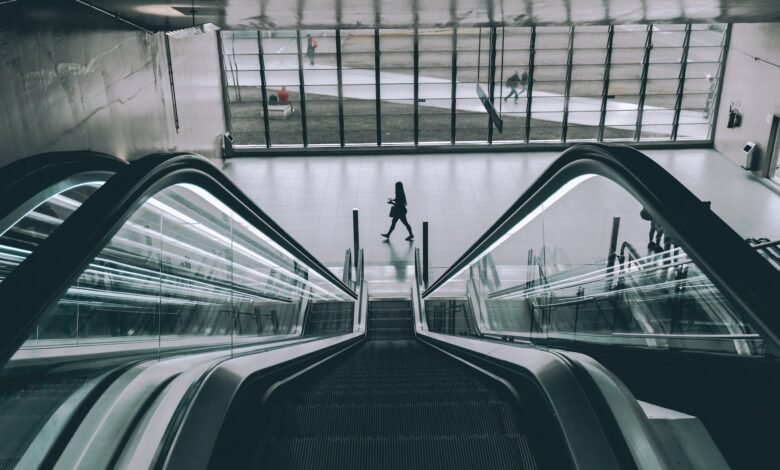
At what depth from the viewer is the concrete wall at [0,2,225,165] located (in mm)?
5031

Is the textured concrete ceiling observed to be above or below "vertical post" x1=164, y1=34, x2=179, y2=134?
above

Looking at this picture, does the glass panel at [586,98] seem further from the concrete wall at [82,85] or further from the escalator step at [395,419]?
the escalator step at [395,419]

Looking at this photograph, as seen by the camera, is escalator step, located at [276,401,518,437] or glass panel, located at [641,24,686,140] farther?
glass panel, located at [641,24,686,140]

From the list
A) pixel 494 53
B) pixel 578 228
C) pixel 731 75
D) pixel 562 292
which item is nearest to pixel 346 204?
pixel 578 228

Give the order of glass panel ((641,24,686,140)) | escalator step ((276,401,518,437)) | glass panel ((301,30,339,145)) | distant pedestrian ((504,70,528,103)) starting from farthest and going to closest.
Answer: distant pedestrian ((504,70,528,103)) < glass panel ((301,30,339,145)) < glass panel ((641,24,686,140)) < escalator step ((276,401,518,437))

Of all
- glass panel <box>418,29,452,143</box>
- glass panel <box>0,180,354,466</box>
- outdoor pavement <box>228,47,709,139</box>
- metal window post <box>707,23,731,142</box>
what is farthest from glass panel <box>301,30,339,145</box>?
glass panel <box>0,180,354,466</box>

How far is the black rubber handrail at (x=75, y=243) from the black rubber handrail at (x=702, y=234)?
168cm

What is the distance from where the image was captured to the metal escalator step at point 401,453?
9.22 feet

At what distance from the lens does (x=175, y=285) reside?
4.31m

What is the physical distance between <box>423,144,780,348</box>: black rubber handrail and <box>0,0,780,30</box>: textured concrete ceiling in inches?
230

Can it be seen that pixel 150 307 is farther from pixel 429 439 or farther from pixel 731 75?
pixel 731 75

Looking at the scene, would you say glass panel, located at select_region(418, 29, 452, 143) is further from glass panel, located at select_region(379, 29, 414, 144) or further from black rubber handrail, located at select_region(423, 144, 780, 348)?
black rubber handrail, located at select_region(423, 144, 780, 348)

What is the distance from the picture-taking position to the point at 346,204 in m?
13.7

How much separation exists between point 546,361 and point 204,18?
8.80 metres
